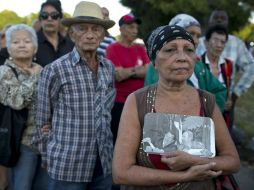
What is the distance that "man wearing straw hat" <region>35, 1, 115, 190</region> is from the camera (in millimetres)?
3182

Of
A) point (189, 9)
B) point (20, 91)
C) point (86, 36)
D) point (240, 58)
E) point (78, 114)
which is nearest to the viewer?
point (78, 114)

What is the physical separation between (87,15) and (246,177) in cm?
357

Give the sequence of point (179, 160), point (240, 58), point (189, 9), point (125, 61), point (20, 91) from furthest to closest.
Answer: point (189, 9), point (240, 58), point (125, 61), point (20, 91), point (179, 160)

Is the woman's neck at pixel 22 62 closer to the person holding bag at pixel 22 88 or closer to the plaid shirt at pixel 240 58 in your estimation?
the person holding bag at pixel 22 88

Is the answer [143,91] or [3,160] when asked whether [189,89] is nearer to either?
[143,91]

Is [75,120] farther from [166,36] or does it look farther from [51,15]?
[51,15]

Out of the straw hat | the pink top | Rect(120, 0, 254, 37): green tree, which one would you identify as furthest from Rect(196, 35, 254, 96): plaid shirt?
Rect(120, 0, 254, 37): green tree

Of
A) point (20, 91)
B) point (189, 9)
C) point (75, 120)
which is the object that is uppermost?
point (189, 9)

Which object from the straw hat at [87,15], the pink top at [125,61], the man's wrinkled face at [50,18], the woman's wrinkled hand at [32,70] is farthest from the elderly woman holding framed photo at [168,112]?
the man's wrinkled face at [50,18]

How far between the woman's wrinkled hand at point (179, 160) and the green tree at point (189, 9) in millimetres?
15442

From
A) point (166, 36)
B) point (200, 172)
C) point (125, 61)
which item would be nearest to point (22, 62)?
point (125, 61)

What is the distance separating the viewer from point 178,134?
2.08 meters

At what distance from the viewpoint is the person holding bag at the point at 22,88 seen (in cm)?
358

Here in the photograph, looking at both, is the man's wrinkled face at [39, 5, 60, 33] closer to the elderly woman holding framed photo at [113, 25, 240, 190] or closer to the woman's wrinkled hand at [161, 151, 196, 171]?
the elderly woman holding framed photo at [113, 25, 240, 190]
